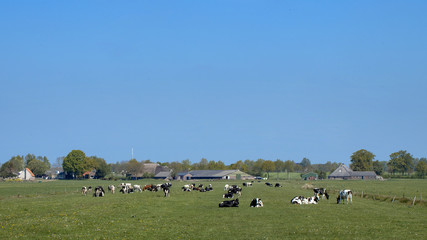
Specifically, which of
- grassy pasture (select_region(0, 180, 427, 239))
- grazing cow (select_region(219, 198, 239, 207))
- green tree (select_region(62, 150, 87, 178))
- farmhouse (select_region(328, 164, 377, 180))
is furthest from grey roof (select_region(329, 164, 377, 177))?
grassy pasture (select_region(0, 180, 427, 239))

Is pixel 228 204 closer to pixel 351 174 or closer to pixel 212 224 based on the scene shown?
pixel 212 224

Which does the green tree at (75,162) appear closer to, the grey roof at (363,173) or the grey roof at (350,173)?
the grey roof at (350,173)

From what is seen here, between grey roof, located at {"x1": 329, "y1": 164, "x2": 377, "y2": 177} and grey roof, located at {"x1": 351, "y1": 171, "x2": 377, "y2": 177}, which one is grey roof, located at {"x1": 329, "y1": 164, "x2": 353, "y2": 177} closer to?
grey roof, located at {"x1": 329, "y1": 164, "x2": 377, "y2": 177}

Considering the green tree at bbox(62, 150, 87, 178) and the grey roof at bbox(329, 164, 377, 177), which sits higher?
the green tree at bbox(62, 150, 87, 178)

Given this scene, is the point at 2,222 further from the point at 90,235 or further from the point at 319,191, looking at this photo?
the point at 319,191

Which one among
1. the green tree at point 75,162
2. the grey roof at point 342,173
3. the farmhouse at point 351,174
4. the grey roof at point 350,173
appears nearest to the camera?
the farmhouse at point 351,174

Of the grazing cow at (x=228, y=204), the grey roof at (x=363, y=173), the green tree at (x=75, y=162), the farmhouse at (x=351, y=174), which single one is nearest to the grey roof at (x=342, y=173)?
the farmhouse at (x=351, y=174)

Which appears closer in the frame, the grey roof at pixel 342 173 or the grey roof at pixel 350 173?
the grey roof at pixel 350 173

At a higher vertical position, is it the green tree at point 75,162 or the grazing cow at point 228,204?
the green tree at point 75,162

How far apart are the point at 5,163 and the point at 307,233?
202m

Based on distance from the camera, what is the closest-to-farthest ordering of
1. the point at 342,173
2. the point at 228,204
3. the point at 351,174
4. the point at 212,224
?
the point at 212,224
the point at 228,204
the point at 351,174
the point at 342,173

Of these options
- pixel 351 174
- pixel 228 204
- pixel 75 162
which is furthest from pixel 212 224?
pixel 351 174

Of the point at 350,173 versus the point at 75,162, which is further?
the point at 350,173

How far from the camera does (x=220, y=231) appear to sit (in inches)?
877
